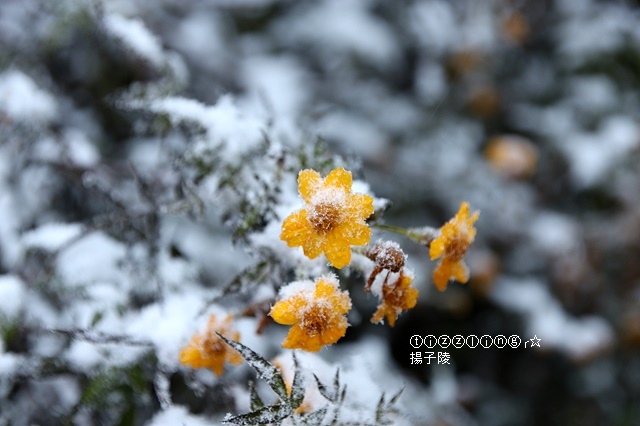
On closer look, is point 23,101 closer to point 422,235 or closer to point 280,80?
point 280,80

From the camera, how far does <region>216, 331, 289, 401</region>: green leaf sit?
100 cm

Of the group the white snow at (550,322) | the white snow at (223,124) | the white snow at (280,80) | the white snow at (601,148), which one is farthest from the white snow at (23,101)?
the white snow at (601,148)

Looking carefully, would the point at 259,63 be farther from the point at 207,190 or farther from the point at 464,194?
the point at 207,190

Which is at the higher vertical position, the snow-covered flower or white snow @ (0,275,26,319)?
white snow @ (0,275,26,319)

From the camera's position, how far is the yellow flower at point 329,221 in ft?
3.43

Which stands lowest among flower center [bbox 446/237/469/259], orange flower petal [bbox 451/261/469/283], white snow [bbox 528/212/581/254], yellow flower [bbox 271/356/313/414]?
yellow flower [bbox 271/356/313/414]

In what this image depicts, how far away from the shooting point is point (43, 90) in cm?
209

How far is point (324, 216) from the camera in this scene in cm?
104

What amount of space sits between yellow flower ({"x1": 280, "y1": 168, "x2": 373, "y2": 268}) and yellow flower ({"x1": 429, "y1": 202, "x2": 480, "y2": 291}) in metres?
0.15

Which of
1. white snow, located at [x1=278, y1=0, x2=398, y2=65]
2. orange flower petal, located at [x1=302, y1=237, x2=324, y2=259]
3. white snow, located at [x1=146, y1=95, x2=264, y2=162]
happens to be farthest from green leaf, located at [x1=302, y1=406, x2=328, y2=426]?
white snow, located at [x1=278, y1=0, x2=398, y2=65]

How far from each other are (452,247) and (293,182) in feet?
1.13

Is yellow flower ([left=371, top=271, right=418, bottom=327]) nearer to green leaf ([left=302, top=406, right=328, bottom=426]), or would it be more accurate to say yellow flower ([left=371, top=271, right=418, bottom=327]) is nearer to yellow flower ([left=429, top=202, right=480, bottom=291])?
yellow flower ([left=429, top=202, right=480, bottom=291])

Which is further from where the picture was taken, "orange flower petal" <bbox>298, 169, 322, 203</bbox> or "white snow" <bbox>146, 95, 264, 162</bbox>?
"white snow" <bbox>146, 95, 264, 162</bbox>

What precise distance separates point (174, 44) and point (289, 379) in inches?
68.0
